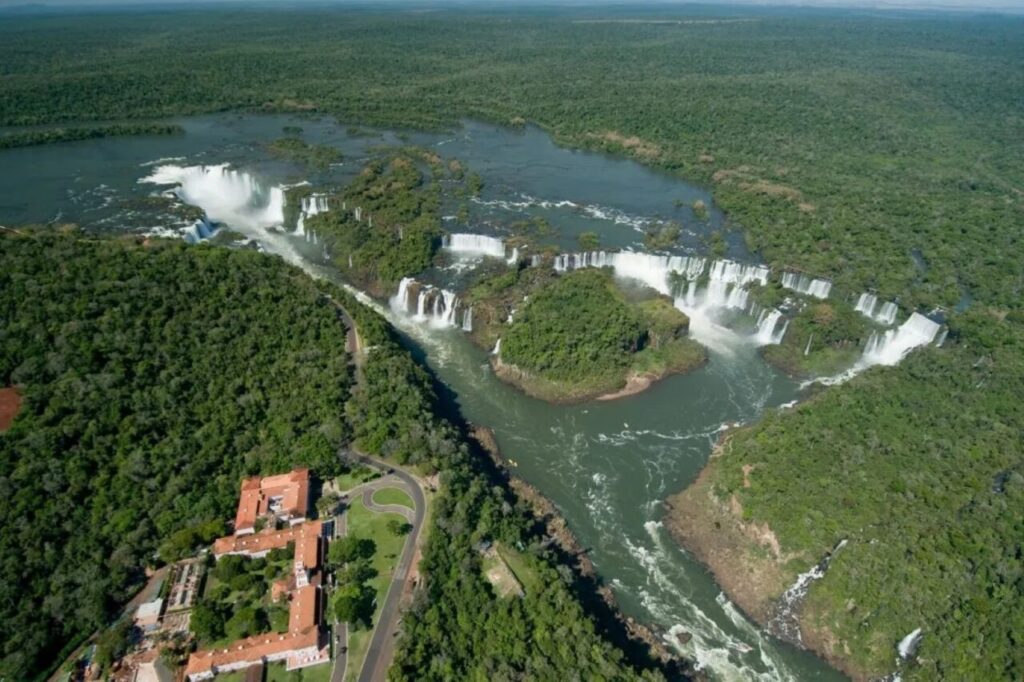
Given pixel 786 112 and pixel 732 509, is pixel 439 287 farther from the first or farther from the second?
pixel 786 112

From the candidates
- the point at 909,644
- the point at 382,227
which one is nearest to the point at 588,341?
the point at 909,644

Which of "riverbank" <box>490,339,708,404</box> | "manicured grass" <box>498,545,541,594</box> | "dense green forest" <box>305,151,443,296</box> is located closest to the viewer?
"manicured grass" <box>498,545,541,594</box>

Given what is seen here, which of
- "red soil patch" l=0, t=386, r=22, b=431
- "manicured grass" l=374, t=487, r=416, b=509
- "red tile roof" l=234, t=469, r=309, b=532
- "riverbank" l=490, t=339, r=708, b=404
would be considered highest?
"red soil patch" l=0, t=386, r=22, b=431

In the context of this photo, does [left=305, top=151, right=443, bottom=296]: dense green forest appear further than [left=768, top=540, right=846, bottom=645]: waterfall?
Yes

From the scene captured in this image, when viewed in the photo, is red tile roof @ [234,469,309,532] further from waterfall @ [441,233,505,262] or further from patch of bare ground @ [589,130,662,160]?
patch of bare ground @ [589,130,662,160]

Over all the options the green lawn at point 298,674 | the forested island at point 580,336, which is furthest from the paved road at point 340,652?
the forested island at point 580,336

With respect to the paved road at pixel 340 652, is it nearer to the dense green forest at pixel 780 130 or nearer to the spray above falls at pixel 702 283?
the spray above falls at pixel 702 283

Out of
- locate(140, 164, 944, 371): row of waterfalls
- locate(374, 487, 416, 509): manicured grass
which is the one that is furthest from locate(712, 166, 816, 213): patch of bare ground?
locate(374, 487, 416, 509): manicured grass
